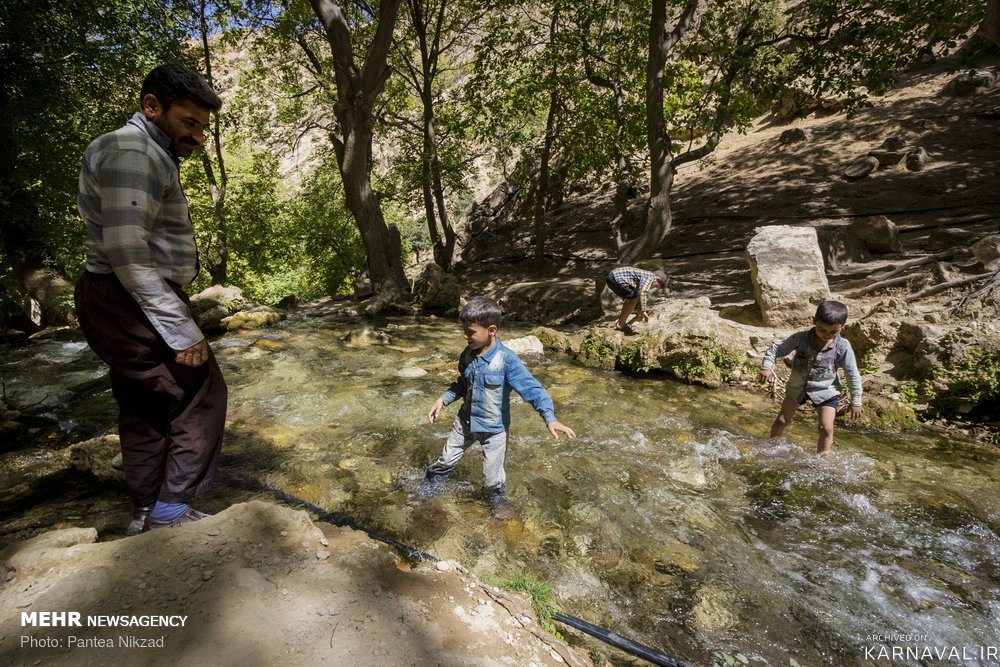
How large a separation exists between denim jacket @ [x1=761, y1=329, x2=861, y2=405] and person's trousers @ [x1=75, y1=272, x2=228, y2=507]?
174 inches

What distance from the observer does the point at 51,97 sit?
26.4 ft

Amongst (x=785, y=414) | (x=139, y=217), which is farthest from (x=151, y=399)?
(x=785, y=414)

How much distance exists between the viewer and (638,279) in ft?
26.6

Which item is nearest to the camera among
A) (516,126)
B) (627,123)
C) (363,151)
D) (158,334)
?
(158,334)

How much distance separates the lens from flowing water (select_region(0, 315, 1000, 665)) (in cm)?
253

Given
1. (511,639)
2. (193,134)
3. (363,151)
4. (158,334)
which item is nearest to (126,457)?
(158,334)

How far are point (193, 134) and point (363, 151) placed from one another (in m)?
8.41

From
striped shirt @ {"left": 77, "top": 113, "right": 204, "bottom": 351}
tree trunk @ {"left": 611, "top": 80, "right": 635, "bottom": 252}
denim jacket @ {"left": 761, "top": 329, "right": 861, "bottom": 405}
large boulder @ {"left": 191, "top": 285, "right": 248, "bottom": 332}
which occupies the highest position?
tree trunk @ {"left": 611, "top": 80, "right": 635, "bottom": 252}

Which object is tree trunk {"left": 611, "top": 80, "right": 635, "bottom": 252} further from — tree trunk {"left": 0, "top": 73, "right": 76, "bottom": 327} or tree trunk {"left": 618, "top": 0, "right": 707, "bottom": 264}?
tree trunk {"left": 0, "top": 73, "right": 76, "bottom": 327}

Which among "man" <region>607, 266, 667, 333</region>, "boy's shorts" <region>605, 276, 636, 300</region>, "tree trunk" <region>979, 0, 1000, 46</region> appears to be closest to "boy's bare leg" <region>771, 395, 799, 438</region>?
"man" <region>607, 266, 667, 333</region>

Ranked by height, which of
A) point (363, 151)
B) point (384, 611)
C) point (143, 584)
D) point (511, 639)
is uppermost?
point (363, 151)

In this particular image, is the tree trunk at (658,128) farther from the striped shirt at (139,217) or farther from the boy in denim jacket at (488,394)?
the striped shirt at (139,217)

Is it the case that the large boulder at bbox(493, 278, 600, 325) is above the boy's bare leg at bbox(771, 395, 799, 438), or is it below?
above

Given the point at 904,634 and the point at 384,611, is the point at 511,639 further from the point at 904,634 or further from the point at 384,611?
the point at 904,634
